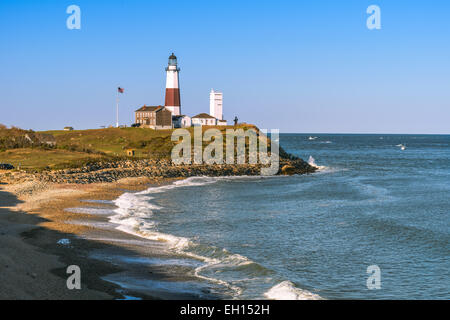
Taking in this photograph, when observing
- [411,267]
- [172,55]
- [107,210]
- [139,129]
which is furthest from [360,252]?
[172,55]

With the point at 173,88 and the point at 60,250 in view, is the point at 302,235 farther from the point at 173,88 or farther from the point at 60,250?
the point at 173,88

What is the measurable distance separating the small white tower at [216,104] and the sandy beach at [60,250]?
68.3 m

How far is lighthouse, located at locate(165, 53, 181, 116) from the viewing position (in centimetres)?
8412

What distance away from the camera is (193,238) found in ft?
67.6

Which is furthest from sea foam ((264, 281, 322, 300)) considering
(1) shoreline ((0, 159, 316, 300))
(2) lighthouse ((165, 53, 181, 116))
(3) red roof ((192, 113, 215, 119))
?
(3) red roof ((192, 113, 215, 119))

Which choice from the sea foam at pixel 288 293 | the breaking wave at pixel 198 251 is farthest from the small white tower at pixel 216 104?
the sea foam at pixel 288 293

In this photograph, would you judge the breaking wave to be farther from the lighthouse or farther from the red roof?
the red roof

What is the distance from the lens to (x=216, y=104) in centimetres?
9706

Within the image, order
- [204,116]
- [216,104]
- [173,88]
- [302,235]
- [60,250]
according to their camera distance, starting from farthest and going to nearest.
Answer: [216,104] → [204,116] → [173,88] → [302,235] → [60,250]

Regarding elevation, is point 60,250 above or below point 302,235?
above

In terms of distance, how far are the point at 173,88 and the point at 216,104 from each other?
1473 centimetres

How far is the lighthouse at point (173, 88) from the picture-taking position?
276 feet

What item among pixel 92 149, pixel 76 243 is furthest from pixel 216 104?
pixel 76 243
